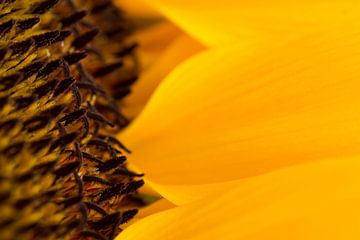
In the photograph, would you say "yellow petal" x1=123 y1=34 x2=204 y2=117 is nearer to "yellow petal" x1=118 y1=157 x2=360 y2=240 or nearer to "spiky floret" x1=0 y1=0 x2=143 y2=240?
"spiky floret" x1=0 y1=0 x2=143 y2=240

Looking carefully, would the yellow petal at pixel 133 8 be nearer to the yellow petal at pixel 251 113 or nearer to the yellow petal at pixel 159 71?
the yellow petal at pixel 159 71

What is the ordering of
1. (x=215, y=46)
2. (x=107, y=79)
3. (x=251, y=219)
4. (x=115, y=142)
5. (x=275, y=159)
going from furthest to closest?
1. (x=107, y=79)
2. (x=215, y=46)
3. (x=115, y=142)
4. (x=275, y=159)
5. (x=251, y=219)

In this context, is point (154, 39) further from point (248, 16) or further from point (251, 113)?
point (251, 113)

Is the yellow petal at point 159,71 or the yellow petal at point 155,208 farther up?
the yellow petal at point 159,71

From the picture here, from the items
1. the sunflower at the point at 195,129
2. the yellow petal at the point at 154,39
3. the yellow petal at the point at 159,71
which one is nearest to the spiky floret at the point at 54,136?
the sunflower at the point at 195,129

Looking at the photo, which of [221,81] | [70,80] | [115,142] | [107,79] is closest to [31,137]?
[70,80]

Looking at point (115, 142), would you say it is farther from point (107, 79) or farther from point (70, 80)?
point (107, 79)

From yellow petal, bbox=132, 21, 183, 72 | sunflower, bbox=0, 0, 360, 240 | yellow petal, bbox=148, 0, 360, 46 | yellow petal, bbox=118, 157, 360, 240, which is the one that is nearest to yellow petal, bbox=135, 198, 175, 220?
sunflower, bbox=0, 0, 360, 240

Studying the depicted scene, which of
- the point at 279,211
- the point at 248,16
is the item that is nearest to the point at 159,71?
the point at 248,16

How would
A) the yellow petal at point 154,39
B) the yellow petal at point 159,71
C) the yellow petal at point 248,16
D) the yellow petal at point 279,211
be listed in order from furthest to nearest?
1. the yellow petal at point 154,39
2. the yellow petal at point 159,71
3. the yellow petal at point 248,16
4. the yellow petal at point 279,211
